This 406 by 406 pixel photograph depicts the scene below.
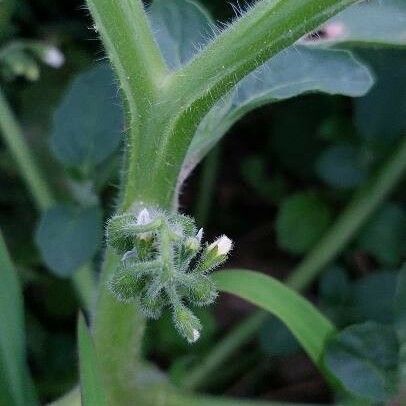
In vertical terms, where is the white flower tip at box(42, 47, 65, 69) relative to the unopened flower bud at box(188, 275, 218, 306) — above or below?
above

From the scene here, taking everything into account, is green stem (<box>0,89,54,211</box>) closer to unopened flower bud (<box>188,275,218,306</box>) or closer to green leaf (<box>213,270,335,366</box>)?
green leaf (<box>213,270,335,366</box>)

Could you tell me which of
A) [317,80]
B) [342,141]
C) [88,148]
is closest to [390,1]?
[317,80]

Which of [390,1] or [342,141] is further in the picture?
[342,141]

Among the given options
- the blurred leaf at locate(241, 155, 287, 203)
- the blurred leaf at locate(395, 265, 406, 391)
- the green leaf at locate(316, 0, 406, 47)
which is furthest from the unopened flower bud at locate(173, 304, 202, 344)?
the blurred leaf at locate(241, 155, 287, 203)

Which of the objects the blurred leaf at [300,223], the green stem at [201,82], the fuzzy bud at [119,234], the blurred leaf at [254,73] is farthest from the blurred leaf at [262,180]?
the fuzzy bud at [119,234]

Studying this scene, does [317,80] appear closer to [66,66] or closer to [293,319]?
[293,319]

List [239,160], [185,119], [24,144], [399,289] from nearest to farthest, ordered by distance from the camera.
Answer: [185,119]
[399,289]
[24,144]
[239,160]
